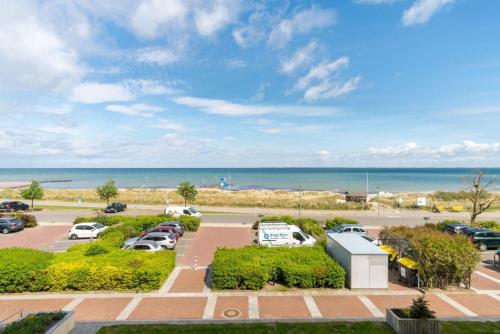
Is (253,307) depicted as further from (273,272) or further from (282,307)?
(273,272)

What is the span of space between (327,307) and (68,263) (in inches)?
518

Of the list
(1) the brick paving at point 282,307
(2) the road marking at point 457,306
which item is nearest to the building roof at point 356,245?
(2) the road marking at point 457,306

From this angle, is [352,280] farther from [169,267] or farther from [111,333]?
[111,333]

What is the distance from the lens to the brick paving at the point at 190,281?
15.8 metres

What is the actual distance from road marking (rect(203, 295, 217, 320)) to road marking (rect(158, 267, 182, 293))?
8.44 ft

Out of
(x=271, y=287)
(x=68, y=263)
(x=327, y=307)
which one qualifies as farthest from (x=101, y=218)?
(x=327, y=307)

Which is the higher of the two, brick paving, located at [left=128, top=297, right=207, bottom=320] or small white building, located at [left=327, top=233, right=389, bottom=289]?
small white building, located at [left=327, top=233, right=389, bottom=289]

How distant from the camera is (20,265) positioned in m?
15.2

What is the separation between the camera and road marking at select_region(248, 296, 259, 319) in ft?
42.1

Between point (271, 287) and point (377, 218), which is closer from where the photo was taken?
point (271, 287)

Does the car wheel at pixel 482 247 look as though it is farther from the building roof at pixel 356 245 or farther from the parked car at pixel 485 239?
the building roof at pixel 356 245

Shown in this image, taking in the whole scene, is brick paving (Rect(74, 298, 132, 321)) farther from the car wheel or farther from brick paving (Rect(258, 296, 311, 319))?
the car wheel

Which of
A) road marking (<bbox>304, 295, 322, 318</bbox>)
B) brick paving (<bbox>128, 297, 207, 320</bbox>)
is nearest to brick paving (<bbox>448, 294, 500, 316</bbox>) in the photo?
road marking (<bbox>304, 295, 322, 318</bbox>)

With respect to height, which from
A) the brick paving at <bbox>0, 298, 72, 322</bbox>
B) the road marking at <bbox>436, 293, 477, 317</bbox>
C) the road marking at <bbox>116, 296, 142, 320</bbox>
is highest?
the road marking at <bbox>436, 293, 477, 317</bbox>
